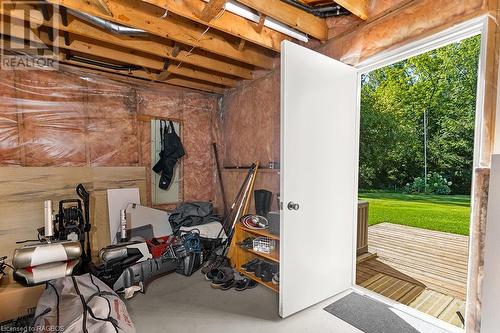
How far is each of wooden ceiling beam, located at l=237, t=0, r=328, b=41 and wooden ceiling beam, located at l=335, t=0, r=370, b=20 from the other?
39 centimetres

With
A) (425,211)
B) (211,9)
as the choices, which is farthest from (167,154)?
(425,211)

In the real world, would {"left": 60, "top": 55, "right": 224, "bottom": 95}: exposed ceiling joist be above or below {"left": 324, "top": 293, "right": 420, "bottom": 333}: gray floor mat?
above

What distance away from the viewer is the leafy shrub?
252 inches

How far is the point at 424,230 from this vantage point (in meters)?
4.80

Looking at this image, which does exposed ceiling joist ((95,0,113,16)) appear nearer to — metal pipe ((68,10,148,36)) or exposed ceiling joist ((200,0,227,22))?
metal pipe ((68,10,148,36))

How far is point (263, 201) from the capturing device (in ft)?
9.55

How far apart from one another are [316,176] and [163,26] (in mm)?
1890

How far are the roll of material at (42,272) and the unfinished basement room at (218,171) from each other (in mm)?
13

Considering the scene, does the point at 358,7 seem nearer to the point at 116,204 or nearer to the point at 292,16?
the point at 292,16

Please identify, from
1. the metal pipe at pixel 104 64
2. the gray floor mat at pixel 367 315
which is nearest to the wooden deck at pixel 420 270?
the gray floor mat at pixel 367 315

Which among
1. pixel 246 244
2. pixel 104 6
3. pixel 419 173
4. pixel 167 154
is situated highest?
pixel 104 6

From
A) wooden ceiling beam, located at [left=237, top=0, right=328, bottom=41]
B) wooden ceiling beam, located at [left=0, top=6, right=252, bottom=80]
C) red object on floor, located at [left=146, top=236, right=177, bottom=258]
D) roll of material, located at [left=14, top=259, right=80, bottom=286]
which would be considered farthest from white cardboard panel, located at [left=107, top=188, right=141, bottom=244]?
wooden ceiling beam, located at [left=237, top=0, right=328, bottom=41]

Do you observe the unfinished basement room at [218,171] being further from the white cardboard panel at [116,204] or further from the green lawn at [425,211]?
the green lawn at [425,211]

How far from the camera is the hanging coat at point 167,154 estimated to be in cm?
354
